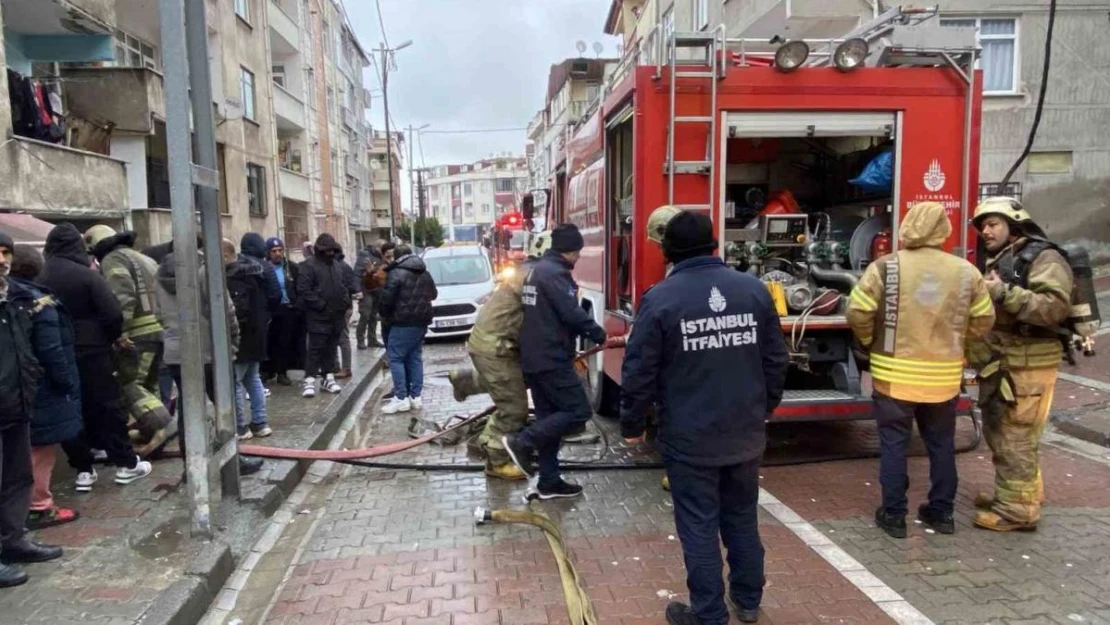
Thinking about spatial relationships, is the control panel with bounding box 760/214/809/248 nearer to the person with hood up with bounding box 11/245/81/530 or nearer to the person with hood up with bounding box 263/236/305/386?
the person with hood up with bounding box 11/245/81/530

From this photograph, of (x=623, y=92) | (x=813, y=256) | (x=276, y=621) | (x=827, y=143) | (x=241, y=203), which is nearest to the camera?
(x=276, y=621)

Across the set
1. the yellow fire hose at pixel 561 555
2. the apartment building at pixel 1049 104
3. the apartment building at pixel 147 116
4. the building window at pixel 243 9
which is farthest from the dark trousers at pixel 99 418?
the building window at pixel 243 9

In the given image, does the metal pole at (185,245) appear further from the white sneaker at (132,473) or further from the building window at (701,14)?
the building window at (701,14)

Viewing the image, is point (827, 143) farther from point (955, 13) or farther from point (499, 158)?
point (499, 158)

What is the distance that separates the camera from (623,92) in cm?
565

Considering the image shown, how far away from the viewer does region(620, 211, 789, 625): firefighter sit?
10.3 ft

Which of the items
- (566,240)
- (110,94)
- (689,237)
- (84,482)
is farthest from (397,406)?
(110,94)

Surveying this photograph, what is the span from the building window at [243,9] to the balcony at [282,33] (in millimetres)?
2919

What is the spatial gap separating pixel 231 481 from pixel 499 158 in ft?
347

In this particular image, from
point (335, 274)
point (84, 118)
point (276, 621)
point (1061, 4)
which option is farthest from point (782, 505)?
point (1061, 4)

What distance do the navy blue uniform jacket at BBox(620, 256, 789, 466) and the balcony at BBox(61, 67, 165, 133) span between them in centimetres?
1311

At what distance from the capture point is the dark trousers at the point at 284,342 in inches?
350

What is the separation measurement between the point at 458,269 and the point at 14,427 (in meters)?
10.7

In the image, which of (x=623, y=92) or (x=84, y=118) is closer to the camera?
(x=623, y=92)
